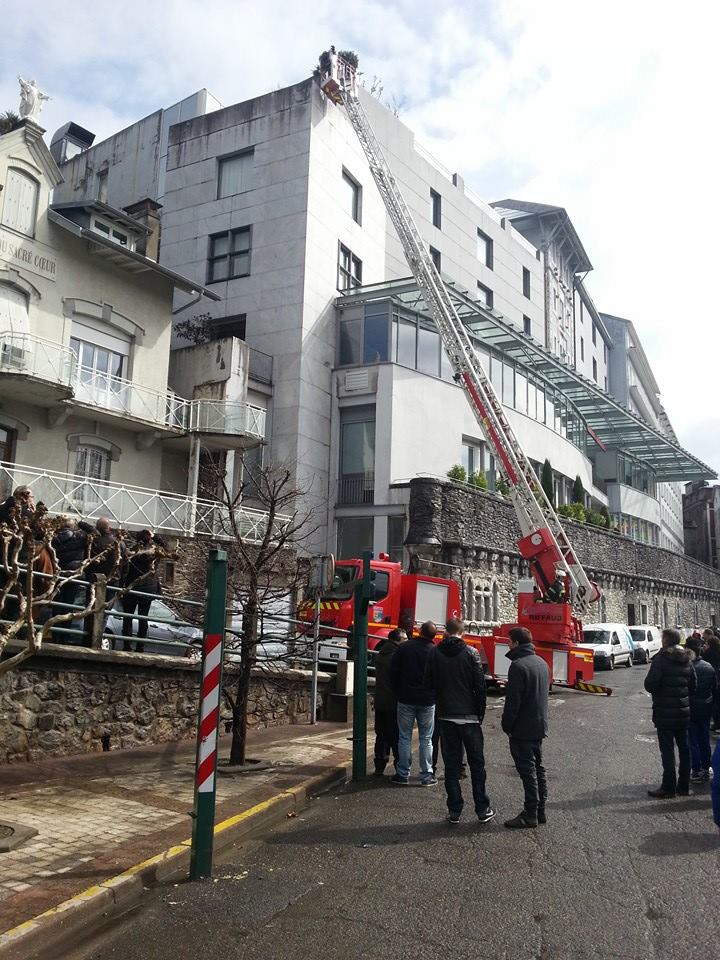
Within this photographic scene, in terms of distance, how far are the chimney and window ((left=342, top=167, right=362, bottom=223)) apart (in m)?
→ 8.44

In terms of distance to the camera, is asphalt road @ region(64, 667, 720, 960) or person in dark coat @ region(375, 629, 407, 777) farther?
person in dark coat @ region(375, 629, 407, 777)

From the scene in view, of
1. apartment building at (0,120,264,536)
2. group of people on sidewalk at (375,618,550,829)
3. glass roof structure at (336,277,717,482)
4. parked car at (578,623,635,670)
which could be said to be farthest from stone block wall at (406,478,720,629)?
group of people on sidewalk at (375,618,550,829)

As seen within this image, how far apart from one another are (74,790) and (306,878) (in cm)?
298

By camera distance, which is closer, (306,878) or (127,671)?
(306,878)

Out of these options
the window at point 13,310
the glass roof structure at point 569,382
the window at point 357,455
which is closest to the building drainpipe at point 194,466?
the window at point 13,310

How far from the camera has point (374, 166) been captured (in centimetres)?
2962

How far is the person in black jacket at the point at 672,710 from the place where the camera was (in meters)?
8.45

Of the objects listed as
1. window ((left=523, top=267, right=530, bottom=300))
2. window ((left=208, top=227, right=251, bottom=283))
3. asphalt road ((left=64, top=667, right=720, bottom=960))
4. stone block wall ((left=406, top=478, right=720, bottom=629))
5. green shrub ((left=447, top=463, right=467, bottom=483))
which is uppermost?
window ((left=523, top=267, right=530, bottom=300))

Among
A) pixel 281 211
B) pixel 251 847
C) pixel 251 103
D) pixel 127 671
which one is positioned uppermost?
pixel 251 103

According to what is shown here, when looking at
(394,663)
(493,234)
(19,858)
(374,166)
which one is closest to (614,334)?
(493,234)

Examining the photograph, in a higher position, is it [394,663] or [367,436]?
[367,436]

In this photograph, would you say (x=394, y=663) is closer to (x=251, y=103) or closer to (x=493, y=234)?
(x=251, y=103)

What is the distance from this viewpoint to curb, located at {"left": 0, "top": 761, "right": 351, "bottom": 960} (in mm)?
4352

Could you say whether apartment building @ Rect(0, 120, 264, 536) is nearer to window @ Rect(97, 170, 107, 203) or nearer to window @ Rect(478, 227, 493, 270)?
window @ Rect(97, 170, 107, 203)
